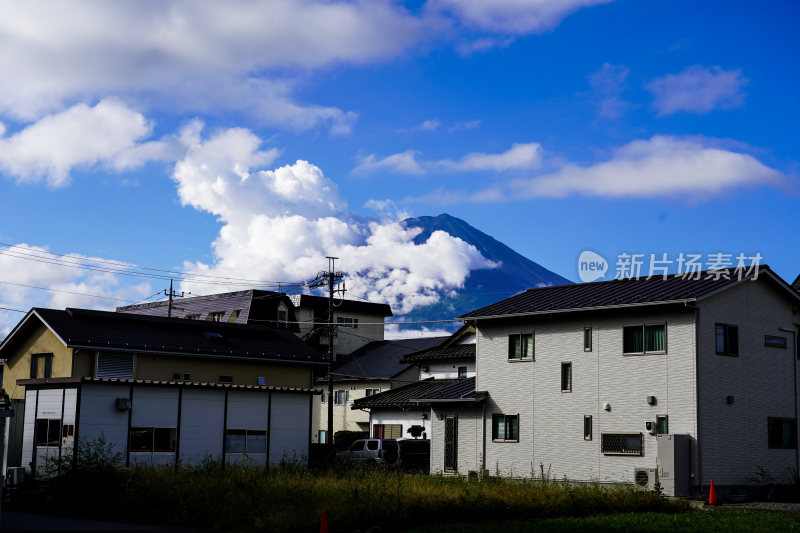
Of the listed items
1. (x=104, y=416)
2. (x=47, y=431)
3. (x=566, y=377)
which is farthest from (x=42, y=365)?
(x=566, y=377)

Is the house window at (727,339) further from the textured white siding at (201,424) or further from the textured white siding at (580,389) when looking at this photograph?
the textured white siding at (201,424)

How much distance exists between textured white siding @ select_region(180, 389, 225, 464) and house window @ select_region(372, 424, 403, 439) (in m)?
25.5

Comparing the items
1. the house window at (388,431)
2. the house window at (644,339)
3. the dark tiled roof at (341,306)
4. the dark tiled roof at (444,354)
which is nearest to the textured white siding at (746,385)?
the house window at (644,339)

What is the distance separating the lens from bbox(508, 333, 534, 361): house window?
36562 mm

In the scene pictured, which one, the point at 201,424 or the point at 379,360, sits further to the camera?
the point at 379,360

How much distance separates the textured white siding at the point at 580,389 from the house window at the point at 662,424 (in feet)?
0.54

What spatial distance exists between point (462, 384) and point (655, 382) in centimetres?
1065

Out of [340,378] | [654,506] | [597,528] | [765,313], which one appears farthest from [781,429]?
[340,378]

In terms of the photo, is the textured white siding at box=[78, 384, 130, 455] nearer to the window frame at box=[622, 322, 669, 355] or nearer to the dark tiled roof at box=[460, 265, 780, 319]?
the dark tiled roof at box=[460, 265, 780, 319]

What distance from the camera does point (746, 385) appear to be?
32.8 metres

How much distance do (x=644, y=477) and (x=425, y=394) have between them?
11.7 metres

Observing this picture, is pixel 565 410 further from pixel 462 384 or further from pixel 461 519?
pixel 461 519

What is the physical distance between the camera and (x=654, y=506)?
80.7 feet

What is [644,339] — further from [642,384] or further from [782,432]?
[782,432]
